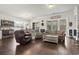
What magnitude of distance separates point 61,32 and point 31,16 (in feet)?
2.74

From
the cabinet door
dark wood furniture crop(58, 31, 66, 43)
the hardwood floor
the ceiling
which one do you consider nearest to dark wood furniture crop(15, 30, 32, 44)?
the hardwood floor

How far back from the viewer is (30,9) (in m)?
2.35

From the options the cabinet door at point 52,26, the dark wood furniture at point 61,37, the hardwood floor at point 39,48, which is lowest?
the hardwood floor at point 39,48

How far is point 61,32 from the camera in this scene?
2.35 meters

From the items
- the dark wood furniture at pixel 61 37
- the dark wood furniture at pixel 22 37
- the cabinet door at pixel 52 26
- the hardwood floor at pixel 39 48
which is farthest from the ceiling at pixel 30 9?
the hardwood floor at pixel 39 48

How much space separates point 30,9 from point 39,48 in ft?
3.20

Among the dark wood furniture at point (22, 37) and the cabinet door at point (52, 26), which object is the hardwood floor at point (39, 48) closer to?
the dark wood furniture at point (22, 37)

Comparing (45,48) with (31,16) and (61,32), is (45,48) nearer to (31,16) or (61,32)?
(61,32)

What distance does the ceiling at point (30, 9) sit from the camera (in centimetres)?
228

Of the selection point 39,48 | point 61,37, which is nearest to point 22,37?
point 39,48

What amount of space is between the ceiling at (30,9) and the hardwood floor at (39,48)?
686mm

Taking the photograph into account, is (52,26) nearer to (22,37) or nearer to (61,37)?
(61,37)
